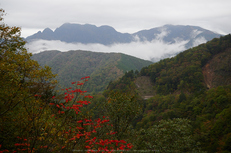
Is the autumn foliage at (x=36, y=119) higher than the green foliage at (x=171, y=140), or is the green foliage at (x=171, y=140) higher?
the autumn foliage at (x=36, y=119)

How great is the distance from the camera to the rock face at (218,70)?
86750 mm

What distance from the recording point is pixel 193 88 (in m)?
92.8

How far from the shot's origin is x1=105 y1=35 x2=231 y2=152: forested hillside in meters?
48.3

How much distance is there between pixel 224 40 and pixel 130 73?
6774cm

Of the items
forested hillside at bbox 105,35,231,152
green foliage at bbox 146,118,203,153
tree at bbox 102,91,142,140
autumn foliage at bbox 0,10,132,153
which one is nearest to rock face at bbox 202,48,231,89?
forested hillside at bbox 105,35,231,152

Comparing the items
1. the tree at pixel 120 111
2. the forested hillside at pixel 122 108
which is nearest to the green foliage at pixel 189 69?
the forested hillside at pixel 122 108

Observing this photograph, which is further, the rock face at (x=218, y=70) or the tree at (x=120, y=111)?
the rock face at (x=218, y=70)

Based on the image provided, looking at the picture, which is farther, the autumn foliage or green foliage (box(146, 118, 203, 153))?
green foliage (box(146, 118, 203, 153))

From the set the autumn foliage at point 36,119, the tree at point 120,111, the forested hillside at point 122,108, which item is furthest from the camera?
the tree at point 120,111

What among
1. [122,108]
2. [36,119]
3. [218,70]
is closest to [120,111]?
[122,108]

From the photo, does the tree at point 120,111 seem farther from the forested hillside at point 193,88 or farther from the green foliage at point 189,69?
the green foliage at point 189,69

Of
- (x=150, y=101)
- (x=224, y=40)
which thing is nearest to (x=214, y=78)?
(x=224, y=40)

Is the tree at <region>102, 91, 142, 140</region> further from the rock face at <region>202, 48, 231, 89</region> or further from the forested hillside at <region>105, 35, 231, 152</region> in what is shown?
the rock face at <region>202, 48, 231, 89</region>

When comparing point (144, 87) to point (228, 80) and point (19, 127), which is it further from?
point (19, 127)
